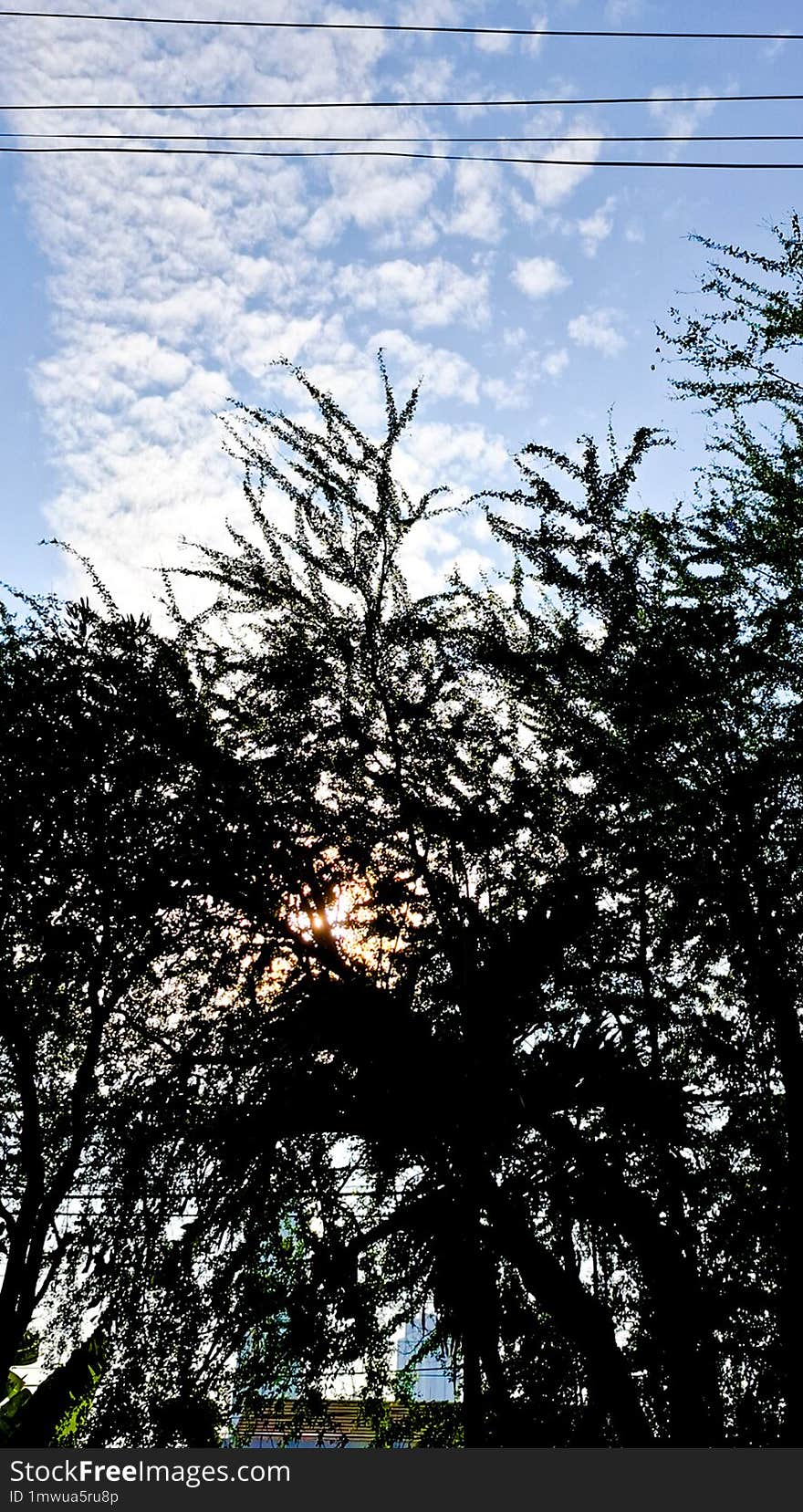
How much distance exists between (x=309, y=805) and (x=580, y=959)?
2.34 m

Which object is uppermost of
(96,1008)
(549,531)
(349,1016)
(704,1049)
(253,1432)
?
(549,531)

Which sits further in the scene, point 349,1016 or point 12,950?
point 12,950

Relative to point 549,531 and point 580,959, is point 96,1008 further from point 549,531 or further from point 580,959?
point 549,531

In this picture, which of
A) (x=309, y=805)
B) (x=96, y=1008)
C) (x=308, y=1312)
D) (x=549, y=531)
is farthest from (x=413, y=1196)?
(x=549, y=531)

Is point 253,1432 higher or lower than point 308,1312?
lower

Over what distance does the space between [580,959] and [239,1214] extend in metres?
3.10

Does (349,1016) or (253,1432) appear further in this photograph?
(253,1432)

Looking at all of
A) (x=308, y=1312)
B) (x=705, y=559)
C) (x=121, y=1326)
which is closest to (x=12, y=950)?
(x=121, y=1326)

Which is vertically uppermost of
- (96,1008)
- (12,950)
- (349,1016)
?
(12,950)

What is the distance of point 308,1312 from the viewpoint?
585 centimetres

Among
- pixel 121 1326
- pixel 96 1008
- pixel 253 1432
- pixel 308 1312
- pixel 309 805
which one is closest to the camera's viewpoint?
pixel 308 1312

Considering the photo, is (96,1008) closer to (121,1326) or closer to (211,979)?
(211,979)

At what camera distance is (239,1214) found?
632cm

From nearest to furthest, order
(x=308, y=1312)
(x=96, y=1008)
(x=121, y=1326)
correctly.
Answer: (x=308, y=1312), (x=121, y=1326), (x=96, y=1008)
